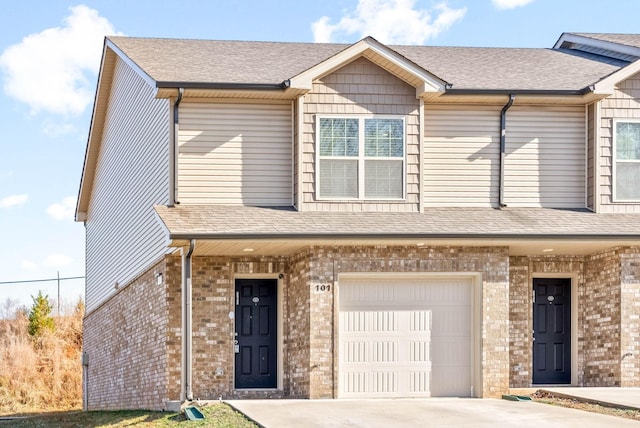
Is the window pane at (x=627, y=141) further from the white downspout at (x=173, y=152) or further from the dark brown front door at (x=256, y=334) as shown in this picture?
the white downspout at (x=173, y=152)

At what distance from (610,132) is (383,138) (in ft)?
13.7

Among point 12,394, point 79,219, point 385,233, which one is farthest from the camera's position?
point 12,394

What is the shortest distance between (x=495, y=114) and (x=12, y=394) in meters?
22.7

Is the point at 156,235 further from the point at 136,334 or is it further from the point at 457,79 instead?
the point at 457,79

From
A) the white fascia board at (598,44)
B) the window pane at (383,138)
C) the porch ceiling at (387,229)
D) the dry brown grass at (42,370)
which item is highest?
the white fascia board at (598,44)

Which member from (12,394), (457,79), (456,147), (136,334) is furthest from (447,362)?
(12,394)

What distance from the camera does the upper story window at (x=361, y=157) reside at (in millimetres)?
17719

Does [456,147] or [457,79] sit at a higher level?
[457,79]

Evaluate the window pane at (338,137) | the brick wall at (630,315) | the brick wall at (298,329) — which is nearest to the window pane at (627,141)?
the brick wall at (630,315)

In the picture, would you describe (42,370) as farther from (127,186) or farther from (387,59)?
(387,59)

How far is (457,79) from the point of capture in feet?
61.3

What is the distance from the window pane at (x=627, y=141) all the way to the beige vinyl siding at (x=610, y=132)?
Result: 0.50 feet

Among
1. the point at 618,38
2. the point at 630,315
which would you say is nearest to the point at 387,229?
the point at 630,315

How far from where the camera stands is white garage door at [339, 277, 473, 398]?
1736 centimetres
